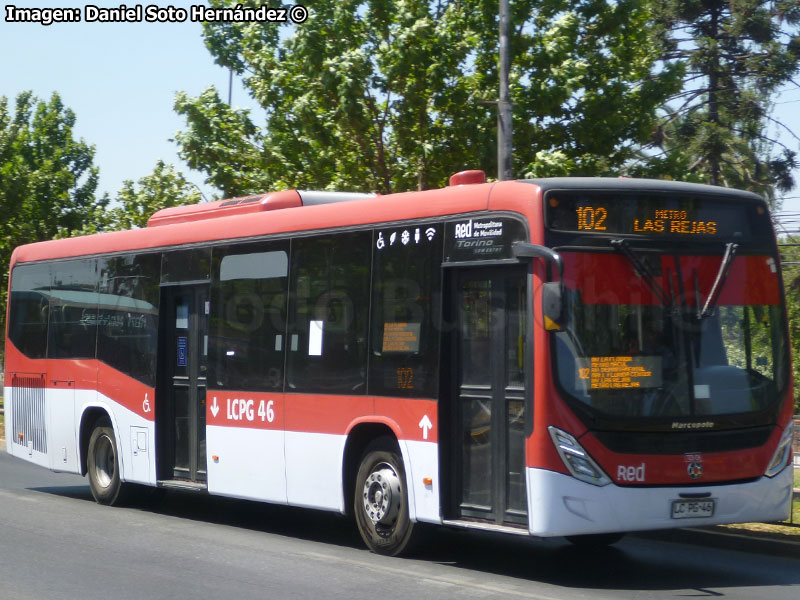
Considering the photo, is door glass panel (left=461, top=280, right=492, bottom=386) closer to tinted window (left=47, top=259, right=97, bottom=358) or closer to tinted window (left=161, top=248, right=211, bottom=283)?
tinted window (left=161, top=248, right=211, bottom=283)

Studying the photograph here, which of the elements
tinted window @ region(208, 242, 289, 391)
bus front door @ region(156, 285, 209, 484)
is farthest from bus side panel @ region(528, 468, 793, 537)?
bus front door @ region(156, 285, 209, 484)

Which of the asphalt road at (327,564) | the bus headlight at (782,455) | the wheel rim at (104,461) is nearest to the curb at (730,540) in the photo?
the asphalt road at (327,564)

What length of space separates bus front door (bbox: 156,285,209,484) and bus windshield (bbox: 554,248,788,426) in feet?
17.7

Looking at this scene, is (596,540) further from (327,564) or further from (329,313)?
(329,313)

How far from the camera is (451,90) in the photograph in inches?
717

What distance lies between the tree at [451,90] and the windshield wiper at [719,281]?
7205 millimetres

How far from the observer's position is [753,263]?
32.6 feet

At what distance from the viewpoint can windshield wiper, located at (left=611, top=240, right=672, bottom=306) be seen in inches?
369

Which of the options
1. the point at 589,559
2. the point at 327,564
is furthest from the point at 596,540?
the point at 327,564

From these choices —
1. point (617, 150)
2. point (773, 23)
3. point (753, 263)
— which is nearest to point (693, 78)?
point (773, 23)

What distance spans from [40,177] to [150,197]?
4.84 meters

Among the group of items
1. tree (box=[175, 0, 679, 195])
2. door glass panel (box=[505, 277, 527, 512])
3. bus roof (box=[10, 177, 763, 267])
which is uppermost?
tree (box=[175, 0, 679, 195])

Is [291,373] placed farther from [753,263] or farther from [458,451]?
[753,263]

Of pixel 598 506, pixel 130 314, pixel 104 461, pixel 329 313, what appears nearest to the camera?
pixel 598 506
